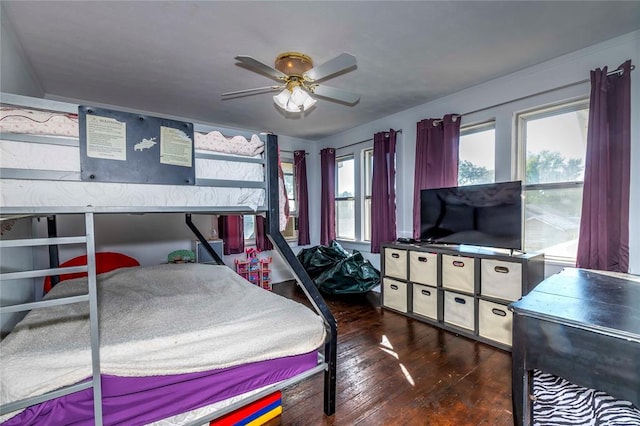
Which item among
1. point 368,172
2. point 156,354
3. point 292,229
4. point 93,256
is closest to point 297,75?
point 93,256

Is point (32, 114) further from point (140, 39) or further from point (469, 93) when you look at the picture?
point (469, 93)

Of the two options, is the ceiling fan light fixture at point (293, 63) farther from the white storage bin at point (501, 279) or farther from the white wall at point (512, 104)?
the white storage bin at point (501, 279)

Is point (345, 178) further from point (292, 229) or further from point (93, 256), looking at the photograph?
point (93, 256)

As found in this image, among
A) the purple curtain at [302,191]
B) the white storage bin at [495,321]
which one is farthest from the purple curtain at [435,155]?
the purple curtain at [302,191]

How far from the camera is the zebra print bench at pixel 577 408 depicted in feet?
5.22

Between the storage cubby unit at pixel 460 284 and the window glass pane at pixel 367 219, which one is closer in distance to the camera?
the storage cubby unit at pixel 460 284

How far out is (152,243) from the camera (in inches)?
146

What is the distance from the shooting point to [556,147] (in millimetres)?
2686

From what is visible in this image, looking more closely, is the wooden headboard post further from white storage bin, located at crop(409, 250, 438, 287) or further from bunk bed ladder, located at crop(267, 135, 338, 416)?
white storage bin, located at crop(409, 250, 438, 287)

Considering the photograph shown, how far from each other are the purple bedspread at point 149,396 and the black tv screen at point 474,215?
234 cm

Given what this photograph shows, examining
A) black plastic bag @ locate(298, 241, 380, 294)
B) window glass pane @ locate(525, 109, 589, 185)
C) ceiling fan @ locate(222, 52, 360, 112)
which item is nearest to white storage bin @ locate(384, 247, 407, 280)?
black plastic bag @ locate(298, 241, 380, 294)

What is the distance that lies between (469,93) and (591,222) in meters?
1.72

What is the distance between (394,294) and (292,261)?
218cm

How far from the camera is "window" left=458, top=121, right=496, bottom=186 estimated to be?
313 cm
